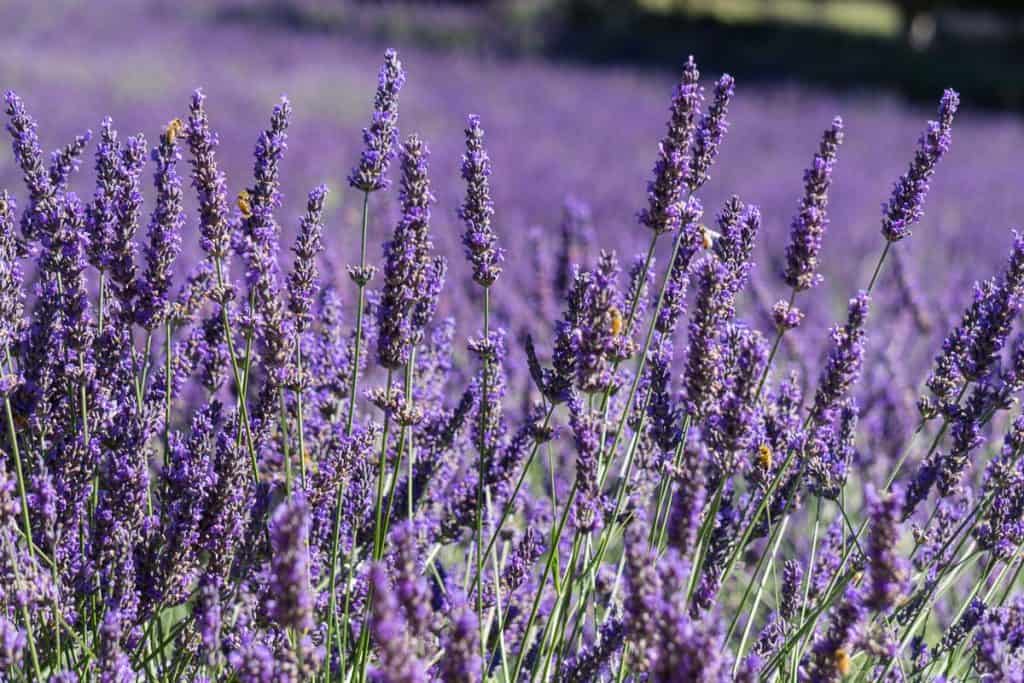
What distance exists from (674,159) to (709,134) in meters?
0.14

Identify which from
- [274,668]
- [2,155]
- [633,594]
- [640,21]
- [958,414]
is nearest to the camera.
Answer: [633,594]

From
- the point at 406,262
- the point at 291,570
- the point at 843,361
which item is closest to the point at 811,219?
the point at 843,361

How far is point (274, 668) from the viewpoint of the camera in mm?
1678

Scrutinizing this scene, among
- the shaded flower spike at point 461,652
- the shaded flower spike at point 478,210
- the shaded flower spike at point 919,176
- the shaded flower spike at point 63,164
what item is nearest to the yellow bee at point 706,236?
the shaded flower spike at point 919,176

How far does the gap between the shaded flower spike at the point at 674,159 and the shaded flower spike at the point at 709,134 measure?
54mm

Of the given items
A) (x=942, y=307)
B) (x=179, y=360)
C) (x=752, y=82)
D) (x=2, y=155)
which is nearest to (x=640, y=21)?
(x=752, y=82)

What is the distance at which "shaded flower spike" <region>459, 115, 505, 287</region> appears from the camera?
6.71ft

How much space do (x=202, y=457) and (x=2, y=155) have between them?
316 inches

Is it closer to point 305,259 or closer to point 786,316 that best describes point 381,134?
point 305,259

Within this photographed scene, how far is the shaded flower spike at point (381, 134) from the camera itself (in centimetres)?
203

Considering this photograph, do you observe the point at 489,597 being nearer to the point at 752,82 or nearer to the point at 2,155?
the point at 2,155

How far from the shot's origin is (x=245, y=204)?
6.98 feet

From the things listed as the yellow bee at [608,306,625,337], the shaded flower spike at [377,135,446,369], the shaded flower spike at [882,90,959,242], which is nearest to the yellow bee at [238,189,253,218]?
the shaded flower spike at [377,135,446,369]

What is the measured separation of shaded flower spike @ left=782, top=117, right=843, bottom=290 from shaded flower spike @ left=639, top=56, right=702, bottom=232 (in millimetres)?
223
